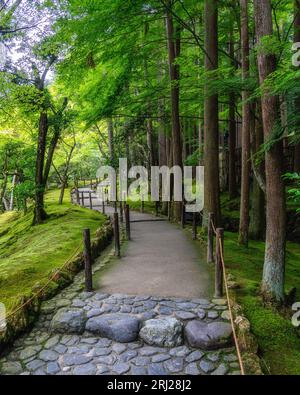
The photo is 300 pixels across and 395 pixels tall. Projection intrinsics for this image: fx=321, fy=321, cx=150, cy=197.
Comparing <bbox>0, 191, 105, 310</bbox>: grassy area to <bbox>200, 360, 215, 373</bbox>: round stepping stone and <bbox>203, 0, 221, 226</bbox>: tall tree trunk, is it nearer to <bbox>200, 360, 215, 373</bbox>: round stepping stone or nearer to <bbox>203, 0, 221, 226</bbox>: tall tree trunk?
<bbox>200, 360, 215, 373</bbox>: round stepping stone

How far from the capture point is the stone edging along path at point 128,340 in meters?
4.33

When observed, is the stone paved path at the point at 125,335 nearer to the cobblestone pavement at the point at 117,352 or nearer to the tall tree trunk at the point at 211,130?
the cobblestone pavement at the point at 117,352

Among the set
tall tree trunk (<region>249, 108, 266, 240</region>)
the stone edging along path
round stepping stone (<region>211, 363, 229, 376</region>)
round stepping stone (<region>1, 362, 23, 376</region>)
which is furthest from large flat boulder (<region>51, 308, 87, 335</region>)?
tall tree trunk (<region>249, 108, 266, 240</region>)

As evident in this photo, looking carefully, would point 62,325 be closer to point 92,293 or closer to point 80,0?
point 92,293

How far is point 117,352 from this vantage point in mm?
4660

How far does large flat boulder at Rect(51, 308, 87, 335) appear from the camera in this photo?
519 cm

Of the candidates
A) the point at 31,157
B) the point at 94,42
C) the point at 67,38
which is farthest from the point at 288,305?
the point at 31,157

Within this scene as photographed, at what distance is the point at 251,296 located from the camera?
5902mm

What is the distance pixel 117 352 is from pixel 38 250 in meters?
5.73

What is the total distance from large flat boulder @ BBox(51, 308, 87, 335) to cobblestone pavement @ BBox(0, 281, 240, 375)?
8 centimetres

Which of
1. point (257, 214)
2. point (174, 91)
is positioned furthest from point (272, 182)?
point (174, 91)

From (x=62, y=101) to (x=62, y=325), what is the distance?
43.7 ft

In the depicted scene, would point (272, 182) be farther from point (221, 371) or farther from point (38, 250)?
point (38, 250)

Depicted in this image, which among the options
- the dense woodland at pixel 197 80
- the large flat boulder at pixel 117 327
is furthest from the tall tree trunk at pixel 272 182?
the large flat boulder at pixel 117 327
